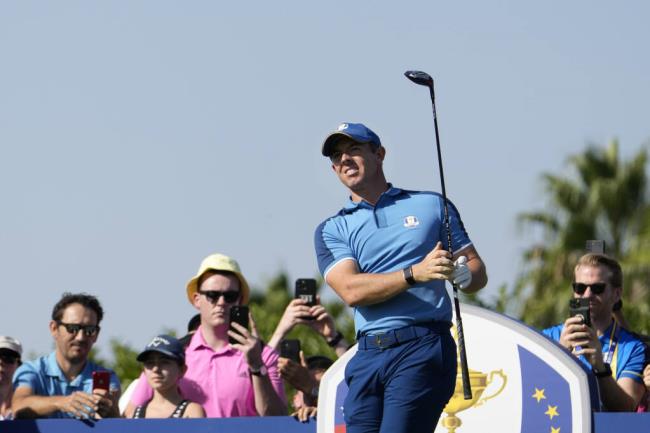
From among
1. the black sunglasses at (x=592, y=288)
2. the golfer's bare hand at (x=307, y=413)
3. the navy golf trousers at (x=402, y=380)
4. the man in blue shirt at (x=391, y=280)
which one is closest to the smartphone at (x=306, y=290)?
the golfer's bare hand at (x=307, y=413)

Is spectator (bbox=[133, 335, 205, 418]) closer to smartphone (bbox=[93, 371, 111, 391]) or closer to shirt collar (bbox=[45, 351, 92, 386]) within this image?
smartphone (bbox=[93, 371, 111, 391])

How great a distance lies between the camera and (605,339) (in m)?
9.09

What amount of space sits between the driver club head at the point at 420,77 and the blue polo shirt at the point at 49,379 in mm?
3392

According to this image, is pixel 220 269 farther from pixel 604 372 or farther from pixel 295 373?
pixel 604 372

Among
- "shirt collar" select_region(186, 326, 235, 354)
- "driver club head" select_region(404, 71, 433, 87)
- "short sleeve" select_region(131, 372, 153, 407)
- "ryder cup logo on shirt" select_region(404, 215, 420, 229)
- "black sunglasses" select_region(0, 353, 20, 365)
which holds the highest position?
"driver club head" select_region(404, 71, 433, 87)

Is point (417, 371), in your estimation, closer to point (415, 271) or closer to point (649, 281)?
point (415, 271)

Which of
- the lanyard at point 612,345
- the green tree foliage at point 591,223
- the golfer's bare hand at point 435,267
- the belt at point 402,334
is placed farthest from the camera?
the green tree foliage at point 591,223

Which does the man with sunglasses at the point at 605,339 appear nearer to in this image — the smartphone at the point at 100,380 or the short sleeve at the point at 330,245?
the short sleeve at the point at 330,245

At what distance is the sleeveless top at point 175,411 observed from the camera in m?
9.43

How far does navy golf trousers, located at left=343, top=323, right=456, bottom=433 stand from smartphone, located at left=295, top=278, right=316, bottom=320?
9.10ft

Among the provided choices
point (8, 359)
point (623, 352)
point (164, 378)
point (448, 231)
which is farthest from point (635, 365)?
point (8, 359)

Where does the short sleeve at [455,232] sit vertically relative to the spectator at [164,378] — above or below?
above

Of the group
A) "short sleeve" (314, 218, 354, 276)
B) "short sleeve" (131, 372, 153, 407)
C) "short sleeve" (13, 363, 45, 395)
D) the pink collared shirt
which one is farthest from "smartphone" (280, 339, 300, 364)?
"short sleeve" (314, 218, 354, 276)

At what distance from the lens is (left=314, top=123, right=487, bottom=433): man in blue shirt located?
6883 millimetres
